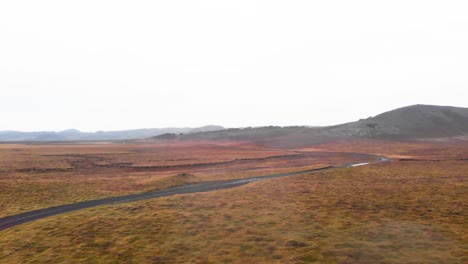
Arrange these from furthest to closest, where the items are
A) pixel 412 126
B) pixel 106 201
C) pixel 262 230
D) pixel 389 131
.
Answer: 1. pixel 412 126
2. pixel 389 131
3. pixel 106 201
4. pixel 262 230

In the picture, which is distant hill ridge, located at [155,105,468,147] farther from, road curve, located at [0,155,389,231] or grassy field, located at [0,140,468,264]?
grassy field, located at [0,140,468,264]

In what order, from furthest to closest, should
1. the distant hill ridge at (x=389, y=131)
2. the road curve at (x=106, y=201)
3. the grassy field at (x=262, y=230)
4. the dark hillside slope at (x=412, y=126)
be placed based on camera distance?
1. the dark hillside slope at (x=412, y=126)
2. the distant hill ridge at (x=389, y=131)
3. the road curve at (x=106, y=201)
4. the grassy field at (x=262, y=230)

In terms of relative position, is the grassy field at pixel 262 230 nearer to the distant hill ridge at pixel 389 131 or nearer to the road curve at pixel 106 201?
the road curve at pixel 106 201

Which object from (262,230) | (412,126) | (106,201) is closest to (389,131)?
(412,126)

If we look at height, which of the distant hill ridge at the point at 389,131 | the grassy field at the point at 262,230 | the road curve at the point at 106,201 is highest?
the distant hill ridge at the point at 389,131

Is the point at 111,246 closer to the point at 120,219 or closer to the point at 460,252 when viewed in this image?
the point at 120,219

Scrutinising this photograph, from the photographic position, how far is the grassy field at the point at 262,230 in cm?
1703

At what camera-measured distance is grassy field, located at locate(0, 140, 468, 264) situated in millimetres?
17033

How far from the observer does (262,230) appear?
21328 mm

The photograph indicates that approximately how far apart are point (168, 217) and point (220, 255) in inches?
367

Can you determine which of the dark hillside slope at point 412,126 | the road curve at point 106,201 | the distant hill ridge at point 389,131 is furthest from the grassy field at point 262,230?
the dark hillside slope at point 412,126

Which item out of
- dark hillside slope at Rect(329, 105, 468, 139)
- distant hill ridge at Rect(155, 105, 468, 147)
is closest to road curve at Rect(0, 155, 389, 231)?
distant hill ridge at Rect(155, 105, 468, 147)

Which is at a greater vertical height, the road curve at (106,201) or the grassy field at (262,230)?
the grassy field at (262,230)

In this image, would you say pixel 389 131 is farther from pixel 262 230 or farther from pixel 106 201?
pixel 262 230
